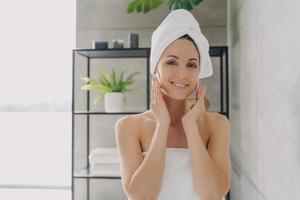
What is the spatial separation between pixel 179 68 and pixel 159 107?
135mm

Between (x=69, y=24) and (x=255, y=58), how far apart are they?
1.64 meters

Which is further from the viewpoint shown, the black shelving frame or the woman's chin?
the black shelving frame

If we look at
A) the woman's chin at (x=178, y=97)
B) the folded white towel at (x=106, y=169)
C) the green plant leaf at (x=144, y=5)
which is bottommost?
the folded white towel at (x=106, y=169)

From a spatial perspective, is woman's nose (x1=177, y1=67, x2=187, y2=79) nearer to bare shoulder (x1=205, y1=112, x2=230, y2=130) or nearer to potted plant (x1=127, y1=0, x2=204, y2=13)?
bare shoulder (x1=205, y1=112, x2=230, y2=130)

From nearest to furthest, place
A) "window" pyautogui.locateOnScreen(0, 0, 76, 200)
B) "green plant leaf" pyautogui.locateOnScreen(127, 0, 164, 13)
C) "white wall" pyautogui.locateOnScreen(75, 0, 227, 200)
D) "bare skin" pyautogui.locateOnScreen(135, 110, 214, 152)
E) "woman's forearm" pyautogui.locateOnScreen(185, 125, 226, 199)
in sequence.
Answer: "woman's forearm" pyautogui.locateOnScreen(185, 125, 226, 199) → "bare skin" pyautogui.locateOnScreen(135, 110, 214, 152) → "green plant leaf" pyautogui.locateOnScreen(127, 0, 164, 13) → "white wall" pyautogui.locateOnScreen(75, 0, 227, 200) → "window" pyautogui.locateOnScreen(0, 0, 76, 200)

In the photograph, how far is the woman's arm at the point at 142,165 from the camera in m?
1.00

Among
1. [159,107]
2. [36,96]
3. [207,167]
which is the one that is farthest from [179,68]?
[36,96]

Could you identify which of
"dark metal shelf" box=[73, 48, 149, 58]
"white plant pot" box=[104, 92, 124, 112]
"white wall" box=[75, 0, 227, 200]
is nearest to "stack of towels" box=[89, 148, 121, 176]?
"white plant pot" box=[104, 92, 124, 112]

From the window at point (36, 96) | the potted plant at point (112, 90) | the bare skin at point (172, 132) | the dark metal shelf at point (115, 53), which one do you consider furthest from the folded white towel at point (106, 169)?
the bare skin at point (172, 132)

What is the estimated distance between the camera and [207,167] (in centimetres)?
100

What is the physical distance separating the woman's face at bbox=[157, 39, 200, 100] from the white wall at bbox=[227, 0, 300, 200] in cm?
24

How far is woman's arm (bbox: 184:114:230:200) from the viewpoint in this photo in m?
1.00

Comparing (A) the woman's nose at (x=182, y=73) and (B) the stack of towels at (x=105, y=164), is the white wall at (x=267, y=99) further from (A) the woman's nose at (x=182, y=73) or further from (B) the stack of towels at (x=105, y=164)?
(B) the stack of towels at (x=105, y=164)

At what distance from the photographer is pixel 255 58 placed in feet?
4.33
